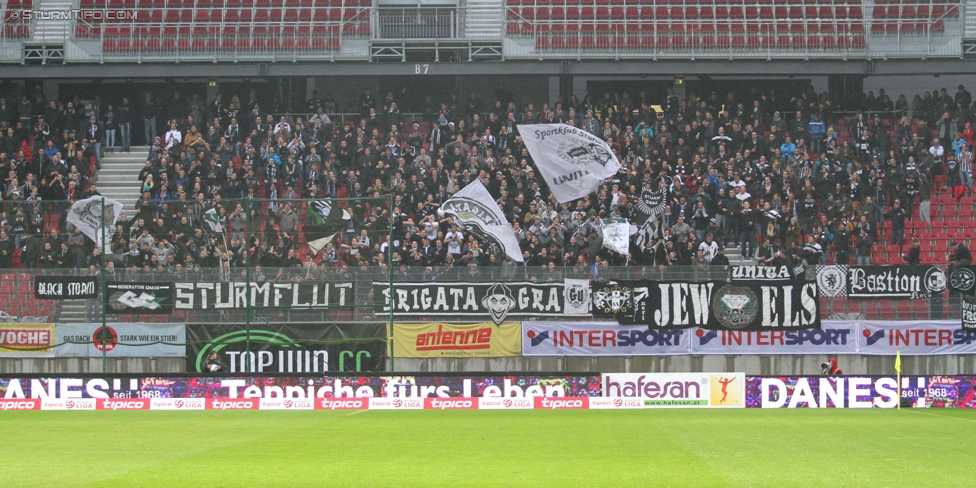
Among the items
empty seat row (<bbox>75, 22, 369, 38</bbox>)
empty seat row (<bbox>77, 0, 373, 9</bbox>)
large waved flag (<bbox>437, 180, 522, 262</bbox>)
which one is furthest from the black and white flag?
empty seat row (<bbox>77, 0, 373, 9</bbox>)

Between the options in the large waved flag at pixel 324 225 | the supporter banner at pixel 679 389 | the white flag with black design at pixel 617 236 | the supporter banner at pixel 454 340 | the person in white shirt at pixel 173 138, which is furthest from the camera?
the person in white shirt at pixel 173 138

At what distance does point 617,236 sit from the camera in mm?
28406

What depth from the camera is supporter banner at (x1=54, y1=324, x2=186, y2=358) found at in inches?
1041

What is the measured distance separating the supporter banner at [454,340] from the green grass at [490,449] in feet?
20.0

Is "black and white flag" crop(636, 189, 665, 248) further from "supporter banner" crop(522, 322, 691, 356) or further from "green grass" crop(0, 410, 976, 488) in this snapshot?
"green grass" crop(0, 410, 976, 488)

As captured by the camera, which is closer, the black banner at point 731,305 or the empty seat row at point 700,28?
the black banner at point 731,305

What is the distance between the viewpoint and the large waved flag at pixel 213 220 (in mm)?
24125

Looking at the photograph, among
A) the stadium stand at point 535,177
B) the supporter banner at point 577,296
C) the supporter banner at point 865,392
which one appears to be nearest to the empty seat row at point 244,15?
the stadium stand at point 535,177

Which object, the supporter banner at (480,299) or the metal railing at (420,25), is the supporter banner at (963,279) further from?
the metal railing at (420,25)

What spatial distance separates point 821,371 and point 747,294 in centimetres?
261

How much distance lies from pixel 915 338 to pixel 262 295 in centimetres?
1538

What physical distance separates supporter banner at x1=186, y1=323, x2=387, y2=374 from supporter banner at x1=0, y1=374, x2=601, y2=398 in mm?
843

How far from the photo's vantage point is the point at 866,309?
1093 inches

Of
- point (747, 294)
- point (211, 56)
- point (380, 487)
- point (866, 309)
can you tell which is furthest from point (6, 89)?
point (380, 487)
